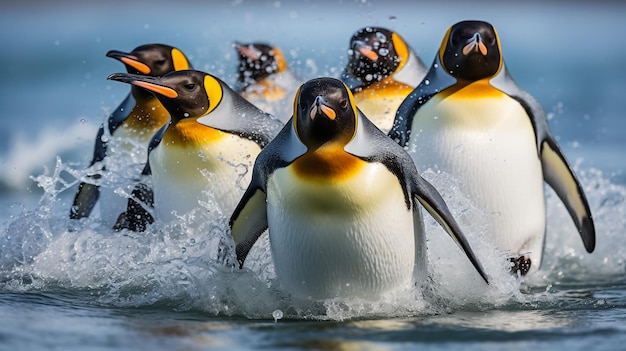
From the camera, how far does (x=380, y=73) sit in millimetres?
6438

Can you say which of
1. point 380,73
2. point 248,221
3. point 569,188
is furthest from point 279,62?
point 248,221

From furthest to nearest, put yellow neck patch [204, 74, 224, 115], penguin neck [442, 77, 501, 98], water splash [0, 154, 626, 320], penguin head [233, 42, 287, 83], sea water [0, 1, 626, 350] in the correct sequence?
penguin head [233, 42, 287, 83], penguin neck [442, 77, 501, 98], yellow neck patch [204, 74, 224, 115], water splash [0, 154, 626, 320], sea water [0, 1, 626, 350]

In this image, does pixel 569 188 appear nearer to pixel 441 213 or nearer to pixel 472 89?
pixel 472 89

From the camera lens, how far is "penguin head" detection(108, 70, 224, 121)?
191 inches

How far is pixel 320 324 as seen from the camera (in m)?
4.02

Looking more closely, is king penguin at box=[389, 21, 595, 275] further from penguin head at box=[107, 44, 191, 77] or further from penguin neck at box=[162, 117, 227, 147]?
penguin head at box=[107, 44, 191, 77]

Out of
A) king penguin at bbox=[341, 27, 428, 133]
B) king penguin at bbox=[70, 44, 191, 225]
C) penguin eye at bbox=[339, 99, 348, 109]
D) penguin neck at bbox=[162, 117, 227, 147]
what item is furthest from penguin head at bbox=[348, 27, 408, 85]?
penguin eye at bbox=[339, 99, 348, 109]

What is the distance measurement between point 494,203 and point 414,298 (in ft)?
3.37

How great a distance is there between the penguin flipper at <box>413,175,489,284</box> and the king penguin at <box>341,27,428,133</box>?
2.10 meters

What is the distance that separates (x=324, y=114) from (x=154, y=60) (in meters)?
2.44

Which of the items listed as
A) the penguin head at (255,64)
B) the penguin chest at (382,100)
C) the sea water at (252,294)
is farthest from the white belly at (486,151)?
the penguin head at (255,64)

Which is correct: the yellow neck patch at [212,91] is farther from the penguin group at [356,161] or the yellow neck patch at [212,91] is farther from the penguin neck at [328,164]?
the penguin neck at [328,164]

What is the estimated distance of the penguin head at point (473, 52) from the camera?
5070mm

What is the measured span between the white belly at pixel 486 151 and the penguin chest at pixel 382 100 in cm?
113
